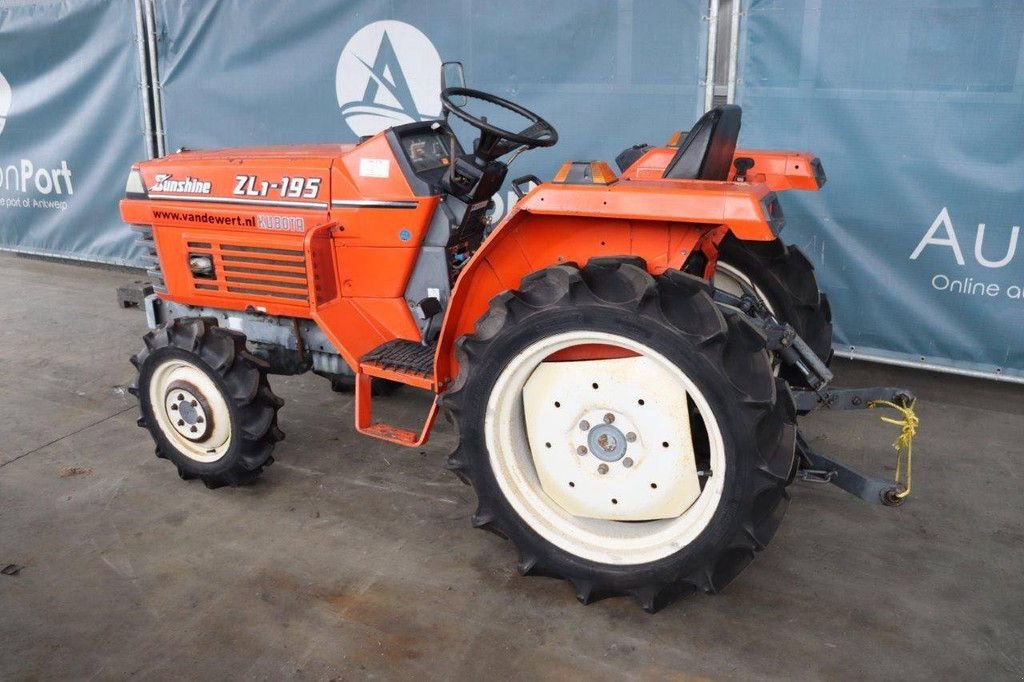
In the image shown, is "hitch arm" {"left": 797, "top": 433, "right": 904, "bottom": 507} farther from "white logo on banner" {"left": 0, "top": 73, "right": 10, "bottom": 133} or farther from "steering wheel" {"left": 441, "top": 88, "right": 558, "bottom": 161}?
"white logo on banner" {"left": 0, "top": 73, "right": 10, "bottom": 133}

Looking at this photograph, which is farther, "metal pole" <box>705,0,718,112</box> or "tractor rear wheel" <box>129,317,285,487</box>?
"metal pole" <box>705,0,718,112</box>

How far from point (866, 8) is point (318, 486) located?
11.3 feet

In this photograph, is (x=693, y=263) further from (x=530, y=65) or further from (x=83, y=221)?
(x=83, y=221)

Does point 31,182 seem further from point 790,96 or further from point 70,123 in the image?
point 790,96

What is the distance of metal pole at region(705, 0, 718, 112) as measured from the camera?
4.38 metres

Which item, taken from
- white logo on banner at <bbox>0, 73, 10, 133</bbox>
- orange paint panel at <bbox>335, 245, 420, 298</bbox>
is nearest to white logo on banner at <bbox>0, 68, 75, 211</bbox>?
white logo on banner at <bbox>0, 73, 10, 133</bbox>

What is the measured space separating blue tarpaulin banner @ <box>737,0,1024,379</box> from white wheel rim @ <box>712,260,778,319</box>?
3.88 feet

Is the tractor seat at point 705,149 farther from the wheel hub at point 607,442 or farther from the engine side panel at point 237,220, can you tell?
the engine side panel at point 237,220

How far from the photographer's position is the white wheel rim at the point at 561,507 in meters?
2.26

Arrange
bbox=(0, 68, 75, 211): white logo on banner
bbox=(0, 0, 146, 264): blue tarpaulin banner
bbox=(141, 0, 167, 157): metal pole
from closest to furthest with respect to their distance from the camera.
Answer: bbox=(141, 0, 167, 157): metal pole, bbox=(0, 0, 146, 264): blue tarpaulin banner, bbox=(0, 68, 75, 211): white logo on banner

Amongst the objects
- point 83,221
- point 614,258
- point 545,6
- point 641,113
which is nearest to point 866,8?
point 641,113

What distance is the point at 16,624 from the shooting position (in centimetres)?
243

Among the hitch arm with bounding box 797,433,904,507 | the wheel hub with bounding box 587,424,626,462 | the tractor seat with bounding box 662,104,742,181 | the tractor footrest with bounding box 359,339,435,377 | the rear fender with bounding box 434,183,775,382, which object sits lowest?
the hitch arm with bounding box 797,433,904,507

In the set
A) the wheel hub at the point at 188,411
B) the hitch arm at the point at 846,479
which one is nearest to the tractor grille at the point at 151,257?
the wheel hub at the point at 188,411
